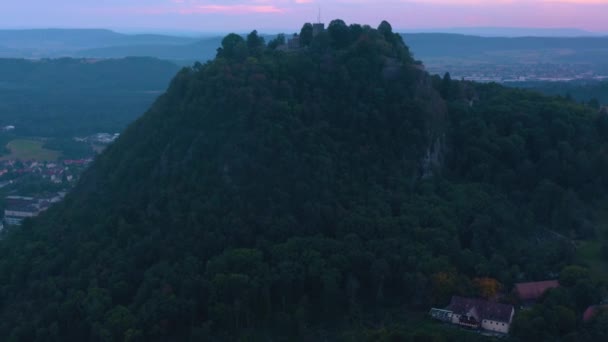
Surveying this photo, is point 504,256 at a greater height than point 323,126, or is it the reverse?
point 323,126

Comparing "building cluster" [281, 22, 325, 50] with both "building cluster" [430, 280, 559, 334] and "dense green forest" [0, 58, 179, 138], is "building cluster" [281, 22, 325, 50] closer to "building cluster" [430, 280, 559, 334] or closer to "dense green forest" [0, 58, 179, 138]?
"building cluster" [430, 280, 559, 334]

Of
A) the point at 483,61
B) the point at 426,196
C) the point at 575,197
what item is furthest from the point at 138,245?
the point at 483,61

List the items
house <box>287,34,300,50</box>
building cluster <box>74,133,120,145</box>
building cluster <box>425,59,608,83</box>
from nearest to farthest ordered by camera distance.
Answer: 1. house <box>287,34,300,50</box>
2. building cluster <box>74,133,120,145</box>
3. building cluster <box>425,59,608,83</box>

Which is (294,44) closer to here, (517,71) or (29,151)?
(29,151)

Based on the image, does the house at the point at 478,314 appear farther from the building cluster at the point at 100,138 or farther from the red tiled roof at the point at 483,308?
the building cluster at the point at 100,138

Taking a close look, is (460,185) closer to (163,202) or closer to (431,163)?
(431,163)

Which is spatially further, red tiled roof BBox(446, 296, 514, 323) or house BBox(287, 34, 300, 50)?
house BBox(287, 34, 300, 50)

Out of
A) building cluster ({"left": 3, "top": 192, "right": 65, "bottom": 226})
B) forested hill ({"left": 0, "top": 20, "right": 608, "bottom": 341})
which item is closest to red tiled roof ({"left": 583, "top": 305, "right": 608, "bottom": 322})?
forested hill ({"left": 0, "top": 20, "right": 608, "bottom": 341})

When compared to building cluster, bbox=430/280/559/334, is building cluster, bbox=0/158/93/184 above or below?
below
